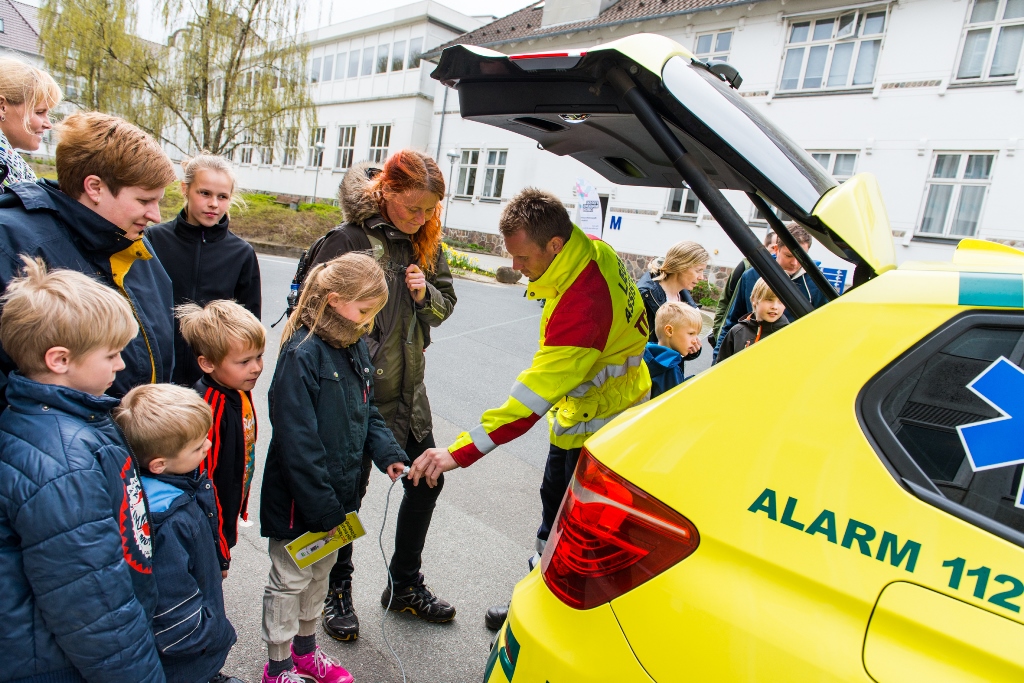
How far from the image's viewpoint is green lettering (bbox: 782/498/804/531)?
1.13 m

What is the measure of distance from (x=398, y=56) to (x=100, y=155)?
32.9 meters

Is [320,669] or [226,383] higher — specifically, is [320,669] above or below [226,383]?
below

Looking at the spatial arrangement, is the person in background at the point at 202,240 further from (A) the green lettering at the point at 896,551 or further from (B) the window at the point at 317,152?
(B) the window at the point at 317,152

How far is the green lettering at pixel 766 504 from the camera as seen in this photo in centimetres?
115

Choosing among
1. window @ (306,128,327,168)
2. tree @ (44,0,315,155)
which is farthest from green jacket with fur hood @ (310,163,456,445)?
window @ (306,128,327,168)

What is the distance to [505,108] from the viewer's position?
78.7 inches

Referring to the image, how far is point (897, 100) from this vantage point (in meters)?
15.5

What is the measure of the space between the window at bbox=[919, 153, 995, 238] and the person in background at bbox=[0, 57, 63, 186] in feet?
55.7

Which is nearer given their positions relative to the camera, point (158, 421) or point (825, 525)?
point (825, 525)

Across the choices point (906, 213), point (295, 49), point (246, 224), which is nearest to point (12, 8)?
point (295, 49)

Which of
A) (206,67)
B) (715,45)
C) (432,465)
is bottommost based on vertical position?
(432,465)

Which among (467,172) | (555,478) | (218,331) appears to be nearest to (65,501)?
(218,331)

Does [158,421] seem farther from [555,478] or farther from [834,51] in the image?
[834,51]

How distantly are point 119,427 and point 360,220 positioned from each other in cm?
136
